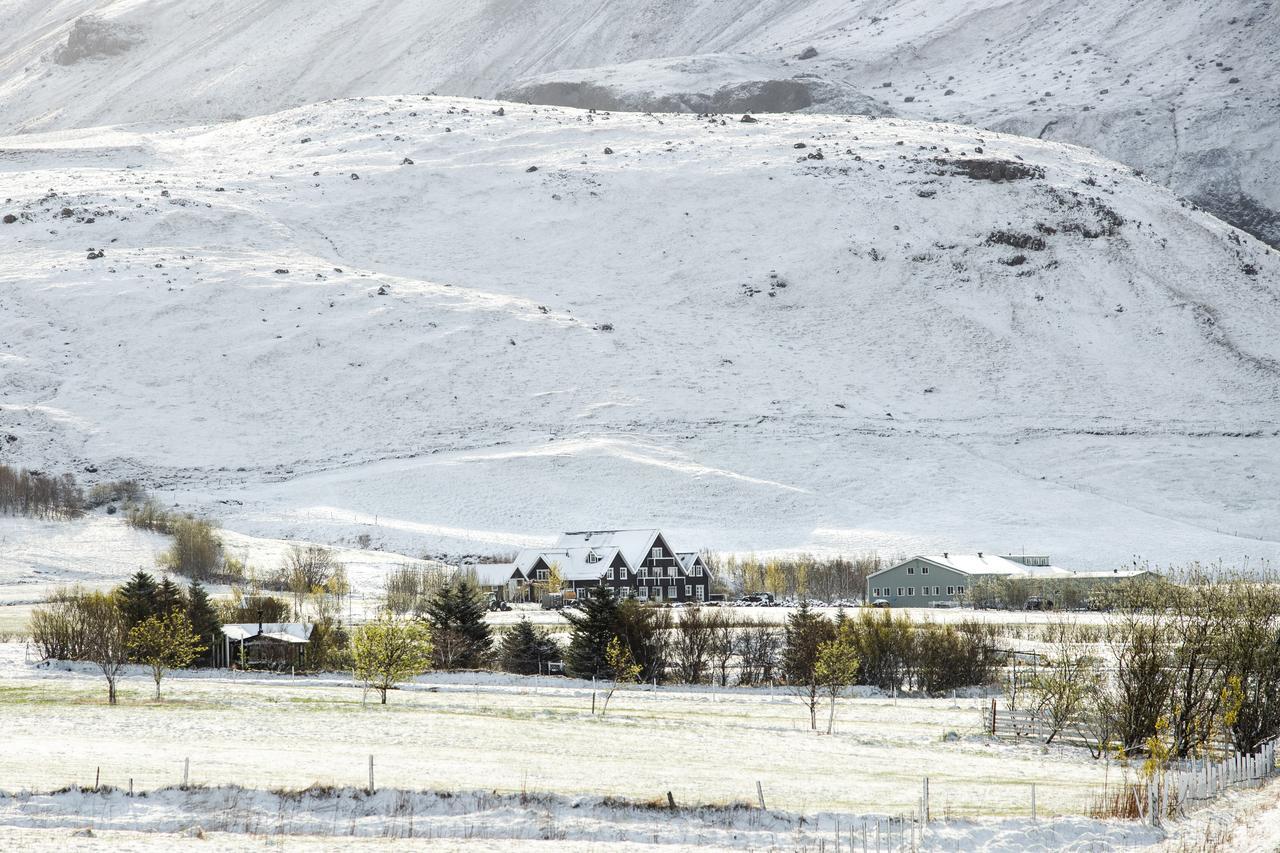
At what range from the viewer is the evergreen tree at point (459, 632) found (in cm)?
5450

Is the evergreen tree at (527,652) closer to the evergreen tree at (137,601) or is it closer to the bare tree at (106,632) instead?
the evergreen tree at (137,601)

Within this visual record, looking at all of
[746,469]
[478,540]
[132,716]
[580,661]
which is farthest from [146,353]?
[132,716]

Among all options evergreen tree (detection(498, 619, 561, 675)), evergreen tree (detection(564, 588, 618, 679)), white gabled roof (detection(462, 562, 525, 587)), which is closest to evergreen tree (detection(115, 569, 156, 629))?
evergreen tree (detection(498, 619, 561, 675))

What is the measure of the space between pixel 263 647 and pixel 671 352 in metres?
96.7

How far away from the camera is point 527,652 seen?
54.8m

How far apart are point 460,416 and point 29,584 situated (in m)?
59.0

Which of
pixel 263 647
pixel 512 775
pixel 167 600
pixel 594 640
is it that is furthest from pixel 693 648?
pixel 512 775

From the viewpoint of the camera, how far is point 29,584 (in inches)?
3078

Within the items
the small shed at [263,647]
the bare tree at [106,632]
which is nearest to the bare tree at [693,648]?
the small shed at [263,647]

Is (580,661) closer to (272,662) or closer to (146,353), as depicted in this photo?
(272,662)

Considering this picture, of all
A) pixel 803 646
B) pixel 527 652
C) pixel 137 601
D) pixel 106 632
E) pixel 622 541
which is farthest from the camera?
pixel 622 541

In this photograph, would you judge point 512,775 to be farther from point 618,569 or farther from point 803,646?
point 618,569

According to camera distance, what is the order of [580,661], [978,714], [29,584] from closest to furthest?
[978,714], [580,661], [29,584]

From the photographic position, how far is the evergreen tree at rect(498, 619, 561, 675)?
→ 5478 centimetres
